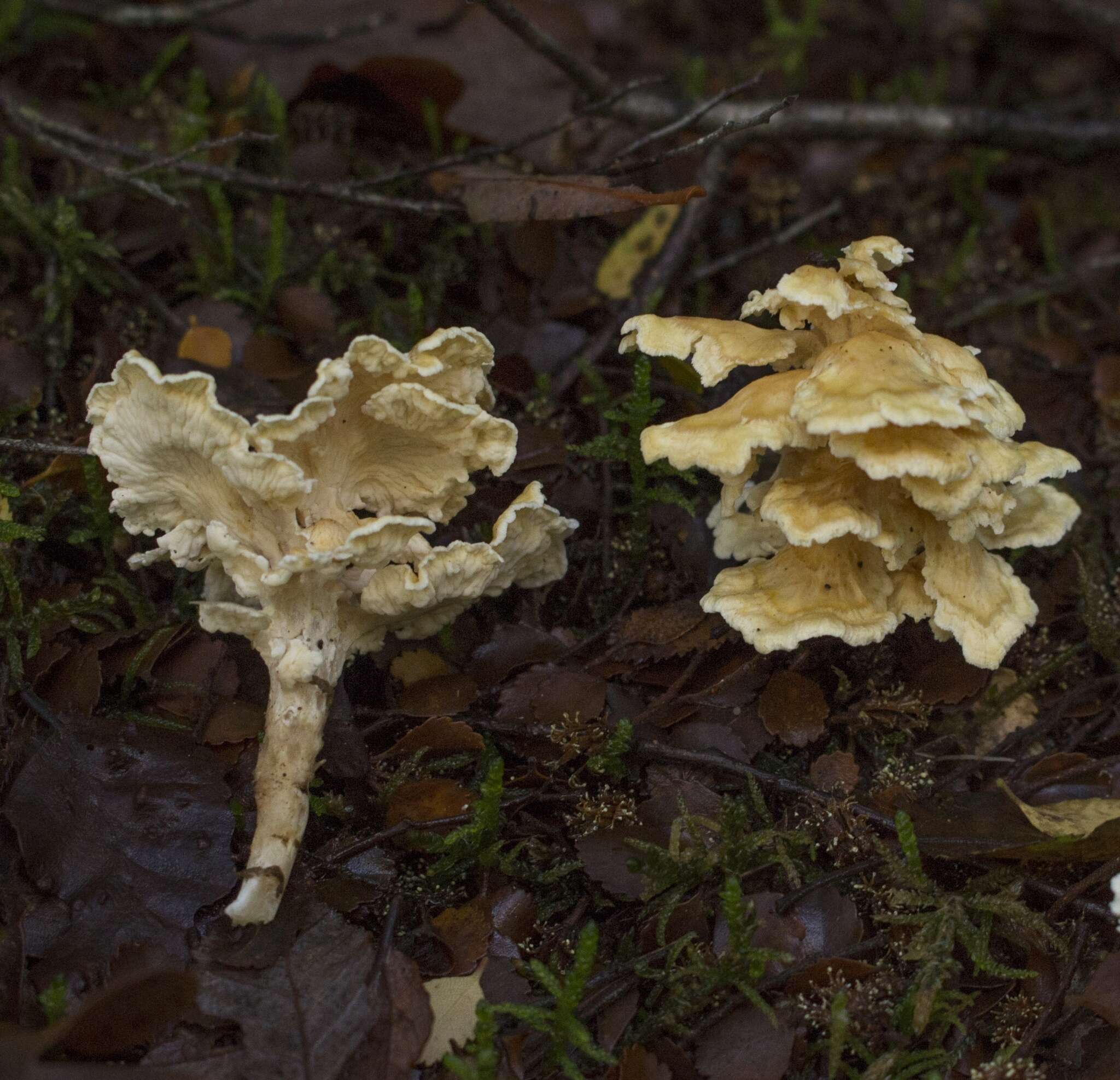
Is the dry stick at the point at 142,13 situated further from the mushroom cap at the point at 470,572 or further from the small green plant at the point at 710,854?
the small green plant at the point at 710,854

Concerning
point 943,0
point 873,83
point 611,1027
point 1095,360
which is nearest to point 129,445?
point 611,1027

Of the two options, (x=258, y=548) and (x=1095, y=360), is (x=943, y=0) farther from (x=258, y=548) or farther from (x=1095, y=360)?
(x=258, y=548)

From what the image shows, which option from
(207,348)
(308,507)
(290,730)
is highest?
(308,507)

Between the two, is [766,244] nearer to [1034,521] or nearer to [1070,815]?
[1034,521]

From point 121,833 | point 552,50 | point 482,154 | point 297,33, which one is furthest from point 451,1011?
point 297,33

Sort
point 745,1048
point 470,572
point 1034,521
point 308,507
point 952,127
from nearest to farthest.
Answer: point 745,1048 → point 470,572 → point 308,507 → point 1034,521 → point 952,127

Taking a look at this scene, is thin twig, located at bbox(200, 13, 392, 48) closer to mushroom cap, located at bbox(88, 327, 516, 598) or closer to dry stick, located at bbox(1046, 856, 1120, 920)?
mushroom cap, located at bbox(88, 327, 516, 598)
